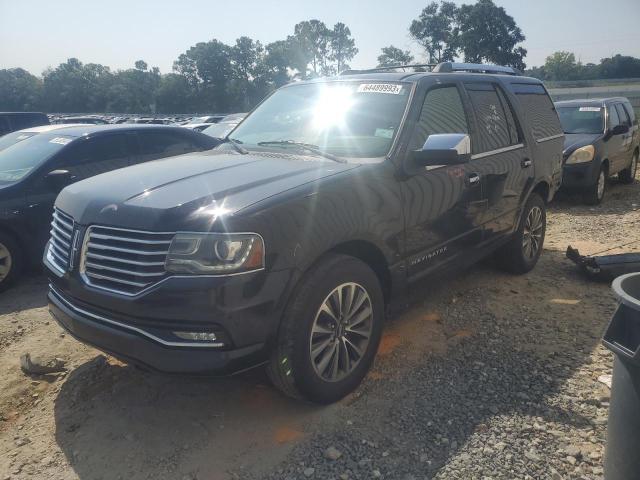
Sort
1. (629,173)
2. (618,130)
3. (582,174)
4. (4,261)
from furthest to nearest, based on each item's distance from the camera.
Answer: (629,173), (618,130), (582,174), (4,261)

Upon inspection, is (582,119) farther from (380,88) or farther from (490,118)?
(380,88)

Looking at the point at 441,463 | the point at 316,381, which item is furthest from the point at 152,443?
the point at 441,463

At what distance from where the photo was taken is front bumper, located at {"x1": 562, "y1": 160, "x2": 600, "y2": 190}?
8656mm

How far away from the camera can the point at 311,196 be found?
271 cm

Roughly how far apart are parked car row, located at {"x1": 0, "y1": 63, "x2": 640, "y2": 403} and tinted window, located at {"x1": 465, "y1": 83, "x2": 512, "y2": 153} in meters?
0.02

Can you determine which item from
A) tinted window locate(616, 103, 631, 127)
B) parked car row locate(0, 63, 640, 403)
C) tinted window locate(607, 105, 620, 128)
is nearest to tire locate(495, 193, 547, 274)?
parked car row locate(0, 63, 640, 403)

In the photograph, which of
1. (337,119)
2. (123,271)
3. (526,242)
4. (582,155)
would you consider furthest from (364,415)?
(582,155)

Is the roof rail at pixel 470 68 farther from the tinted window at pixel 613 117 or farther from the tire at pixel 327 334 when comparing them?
the tinted window at pixel 613 117

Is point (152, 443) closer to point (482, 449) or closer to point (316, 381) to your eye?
point (316, 381)

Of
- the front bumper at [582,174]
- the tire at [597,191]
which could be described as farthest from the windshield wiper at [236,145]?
the tire at [597,191]

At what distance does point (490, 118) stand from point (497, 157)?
14.1 inches

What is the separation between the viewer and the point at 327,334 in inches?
111

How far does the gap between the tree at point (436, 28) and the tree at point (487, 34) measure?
32.7 inches

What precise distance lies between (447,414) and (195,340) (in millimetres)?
1512
